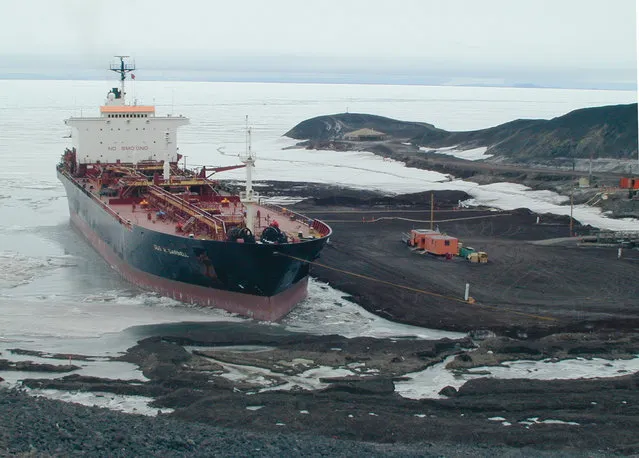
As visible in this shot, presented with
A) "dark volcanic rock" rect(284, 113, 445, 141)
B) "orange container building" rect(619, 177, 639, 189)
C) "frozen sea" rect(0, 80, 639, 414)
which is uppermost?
"dark volcanic rock" rect(284, 113, 445, 141)

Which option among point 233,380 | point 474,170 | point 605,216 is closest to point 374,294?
point 233,380

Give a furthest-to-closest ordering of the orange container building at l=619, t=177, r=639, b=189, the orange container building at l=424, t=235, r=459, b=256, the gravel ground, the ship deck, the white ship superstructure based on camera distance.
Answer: the orange container building at l=619, t=177, r=639, b=189 < the white ship superstructure < the orange container building at l=424, t=235, r=459, b=256 < the ship deck < the gravel ground

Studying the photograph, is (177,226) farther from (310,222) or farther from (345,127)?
(345,127)

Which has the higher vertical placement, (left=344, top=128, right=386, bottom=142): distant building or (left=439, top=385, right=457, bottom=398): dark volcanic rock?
(left=344, top=128, right=386, bottom=142): distant building

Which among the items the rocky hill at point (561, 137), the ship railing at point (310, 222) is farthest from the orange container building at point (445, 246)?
the rocky hill at point (561, 137)

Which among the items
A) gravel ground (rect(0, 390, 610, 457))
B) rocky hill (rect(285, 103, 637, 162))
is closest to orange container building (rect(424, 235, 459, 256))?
gravel ground (rect(0, 390, 610, 457))

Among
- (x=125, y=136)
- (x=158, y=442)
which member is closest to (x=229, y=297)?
(x=158, y=442)

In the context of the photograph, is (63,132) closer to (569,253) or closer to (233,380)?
(569,253)

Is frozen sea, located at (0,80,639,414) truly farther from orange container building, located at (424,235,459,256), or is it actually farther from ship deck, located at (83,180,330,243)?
orange container building, located at (424,235,459,256)
